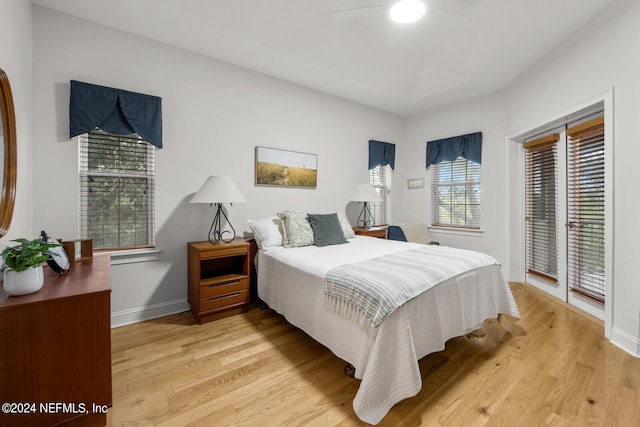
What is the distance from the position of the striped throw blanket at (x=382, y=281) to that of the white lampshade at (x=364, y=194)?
1800 mm

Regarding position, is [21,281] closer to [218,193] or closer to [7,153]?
[7,153]

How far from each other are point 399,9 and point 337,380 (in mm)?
2884

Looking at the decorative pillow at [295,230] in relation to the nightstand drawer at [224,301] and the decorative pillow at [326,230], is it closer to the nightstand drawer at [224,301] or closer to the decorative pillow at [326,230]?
the decorative pillow at [326,230]

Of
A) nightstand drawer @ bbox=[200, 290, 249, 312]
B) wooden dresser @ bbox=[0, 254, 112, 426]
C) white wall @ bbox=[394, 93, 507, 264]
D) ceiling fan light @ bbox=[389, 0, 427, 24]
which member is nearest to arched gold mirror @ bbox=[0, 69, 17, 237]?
wooden dresser @ bbox=[0, 254, 112, 426]

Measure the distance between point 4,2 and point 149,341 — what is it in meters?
2.46

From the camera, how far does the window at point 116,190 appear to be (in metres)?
2.42

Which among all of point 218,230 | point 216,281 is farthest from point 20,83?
point 216,281

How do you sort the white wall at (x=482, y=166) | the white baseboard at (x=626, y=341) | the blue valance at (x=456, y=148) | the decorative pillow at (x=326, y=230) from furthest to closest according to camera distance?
the blue valance at (x=456, y=148) → the white wall at (x=482, y=166) → the decorative pillow at (x=326, y=230) → the white baseboard at (x=626, y=341)

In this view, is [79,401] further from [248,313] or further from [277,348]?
[248,313]

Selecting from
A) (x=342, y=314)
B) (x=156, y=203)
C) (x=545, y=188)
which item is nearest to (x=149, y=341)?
(x=156, y=203)

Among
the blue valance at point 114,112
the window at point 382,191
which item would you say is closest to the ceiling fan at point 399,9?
the blue valance at point 114,112

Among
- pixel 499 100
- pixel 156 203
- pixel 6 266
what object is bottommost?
pixel 6 266

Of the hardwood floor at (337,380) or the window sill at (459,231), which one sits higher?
the window sill at (459,231)

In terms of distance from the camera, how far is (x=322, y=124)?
3.91m
